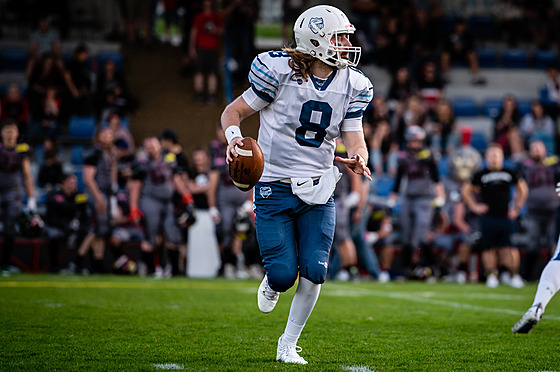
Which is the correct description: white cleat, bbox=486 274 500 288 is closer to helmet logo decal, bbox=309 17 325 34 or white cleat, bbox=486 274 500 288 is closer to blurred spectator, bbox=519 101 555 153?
blurred spectator, bbox=519 101 555 153

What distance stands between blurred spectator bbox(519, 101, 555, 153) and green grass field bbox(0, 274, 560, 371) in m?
5.77

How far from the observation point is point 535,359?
400cm

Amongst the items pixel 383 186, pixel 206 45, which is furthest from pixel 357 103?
pixel 206 45

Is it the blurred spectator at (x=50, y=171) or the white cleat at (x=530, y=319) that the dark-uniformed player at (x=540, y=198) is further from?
the blurred spectator at (x=50, y=171)

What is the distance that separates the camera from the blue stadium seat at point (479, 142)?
13664mm

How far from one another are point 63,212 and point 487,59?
9727 mm

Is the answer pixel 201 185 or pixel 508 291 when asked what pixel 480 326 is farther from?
pixel 201 185

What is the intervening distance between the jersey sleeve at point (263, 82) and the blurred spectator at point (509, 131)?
9.38 m

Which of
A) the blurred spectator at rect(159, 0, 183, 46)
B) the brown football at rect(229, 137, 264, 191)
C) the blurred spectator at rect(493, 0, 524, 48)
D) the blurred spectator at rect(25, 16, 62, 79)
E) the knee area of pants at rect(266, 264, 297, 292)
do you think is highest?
the blurred spectator at rect(493, 0, 524, 48)

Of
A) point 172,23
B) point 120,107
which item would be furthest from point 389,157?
point 172,23

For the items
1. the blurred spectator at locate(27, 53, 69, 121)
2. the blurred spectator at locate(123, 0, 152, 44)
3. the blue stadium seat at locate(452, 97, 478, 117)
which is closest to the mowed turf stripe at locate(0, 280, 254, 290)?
the blurred spectator at locate(27, 53, 69, 121)

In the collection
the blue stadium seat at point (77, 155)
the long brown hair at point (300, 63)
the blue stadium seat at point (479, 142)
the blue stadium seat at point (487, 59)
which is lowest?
the blue stadium seat at point (77, 155)

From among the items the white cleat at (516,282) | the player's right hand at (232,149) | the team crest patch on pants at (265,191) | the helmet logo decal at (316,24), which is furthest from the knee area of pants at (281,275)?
the white cleat at (516,282)

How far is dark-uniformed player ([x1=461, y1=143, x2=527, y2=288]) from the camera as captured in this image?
384 inches
